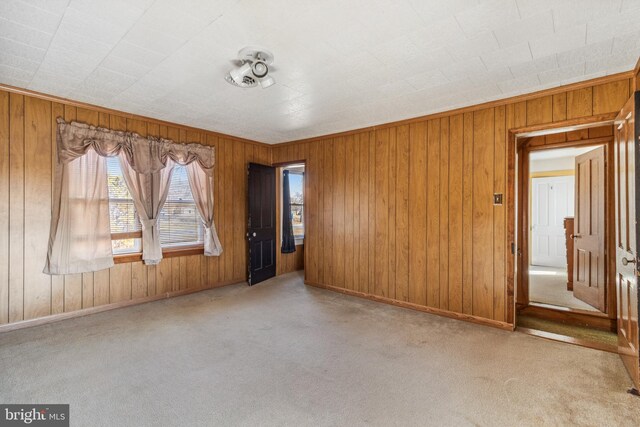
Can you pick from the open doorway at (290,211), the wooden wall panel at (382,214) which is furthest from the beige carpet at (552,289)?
the open doorway at (290,211)

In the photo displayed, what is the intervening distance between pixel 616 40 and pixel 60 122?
5.29 meters

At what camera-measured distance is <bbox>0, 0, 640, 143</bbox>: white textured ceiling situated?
75.4 inches

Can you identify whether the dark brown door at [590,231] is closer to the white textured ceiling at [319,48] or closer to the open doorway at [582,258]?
the open doorway at [582,258]

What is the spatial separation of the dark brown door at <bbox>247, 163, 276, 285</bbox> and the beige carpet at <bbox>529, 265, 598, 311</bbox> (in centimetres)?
426

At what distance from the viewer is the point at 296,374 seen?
241 centimetres

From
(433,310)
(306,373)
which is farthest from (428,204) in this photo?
(306,373)

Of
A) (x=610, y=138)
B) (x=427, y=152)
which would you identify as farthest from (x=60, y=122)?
(x=610, y=138)

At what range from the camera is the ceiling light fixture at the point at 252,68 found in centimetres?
241

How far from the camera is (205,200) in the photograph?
479cm

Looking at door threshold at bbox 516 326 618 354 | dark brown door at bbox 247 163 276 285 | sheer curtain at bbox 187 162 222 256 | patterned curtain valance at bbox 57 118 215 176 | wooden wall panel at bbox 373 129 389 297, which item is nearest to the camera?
door threshold at bbox 516 326 618 354

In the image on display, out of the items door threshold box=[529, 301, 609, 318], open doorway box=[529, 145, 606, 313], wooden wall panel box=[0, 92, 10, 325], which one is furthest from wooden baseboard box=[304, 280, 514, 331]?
wooden wall panel box=[0, 92, 10, 325]

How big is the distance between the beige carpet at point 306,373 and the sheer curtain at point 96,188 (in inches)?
31.1

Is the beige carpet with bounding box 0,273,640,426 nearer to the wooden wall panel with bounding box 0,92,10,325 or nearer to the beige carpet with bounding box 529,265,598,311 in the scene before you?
the wooden wall panel with bounding box 0,92,10,325

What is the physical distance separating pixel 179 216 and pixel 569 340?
507cm
